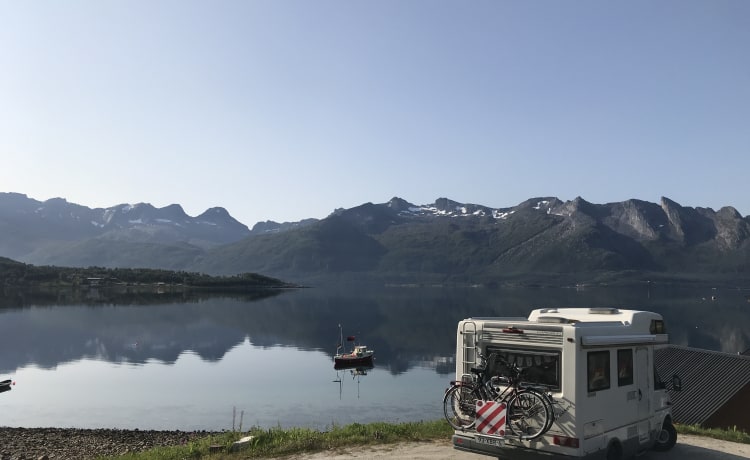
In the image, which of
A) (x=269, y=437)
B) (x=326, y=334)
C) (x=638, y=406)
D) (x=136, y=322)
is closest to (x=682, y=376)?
(x=638, y=406)

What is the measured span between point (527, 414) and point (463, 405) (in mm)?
1823

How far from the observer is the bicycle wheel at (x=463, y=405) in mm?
15039

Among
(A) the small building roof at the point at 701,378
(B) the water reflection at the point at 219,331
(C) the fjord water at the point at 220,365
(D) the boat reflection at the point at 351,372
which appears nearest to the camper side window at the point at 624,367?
(A) the small building roof at the point at 701,378

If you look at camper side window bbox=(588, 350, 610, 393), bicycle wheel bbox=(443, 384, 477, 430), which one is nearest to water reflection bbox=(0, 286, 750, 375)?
bicycle wheel bbox=(443, 384, 477, 430)

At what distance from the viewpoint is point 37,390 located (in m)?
56.0

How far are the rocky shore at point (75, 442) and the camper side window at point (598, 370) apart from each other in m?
21.0

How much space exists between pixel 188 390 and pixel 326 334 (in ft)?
179

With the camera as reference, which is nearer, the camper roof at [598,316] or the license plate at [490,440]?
the license plate at [490,440]

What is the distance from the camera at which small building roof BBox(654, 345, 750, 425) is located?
2798 cm

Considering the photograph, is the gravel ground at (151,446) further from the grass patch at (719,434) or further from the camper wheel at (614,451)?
the camper wheel at (614,451)

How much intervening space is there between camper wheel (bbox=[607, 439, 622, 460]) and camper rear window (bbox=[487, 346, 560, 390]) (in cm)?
247

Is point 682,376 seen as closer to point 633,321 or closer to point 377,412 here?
point 633,321

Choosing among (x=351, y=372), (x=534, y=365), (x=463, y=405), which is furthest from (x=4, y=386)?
(x=534, y=365)

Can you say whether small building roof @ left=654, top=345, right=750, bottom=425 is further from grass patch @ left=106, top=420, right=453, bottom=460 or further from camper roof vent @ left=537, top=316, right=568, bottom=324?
camper roof vent @ left=537, top=316, right=568, bottom=324
